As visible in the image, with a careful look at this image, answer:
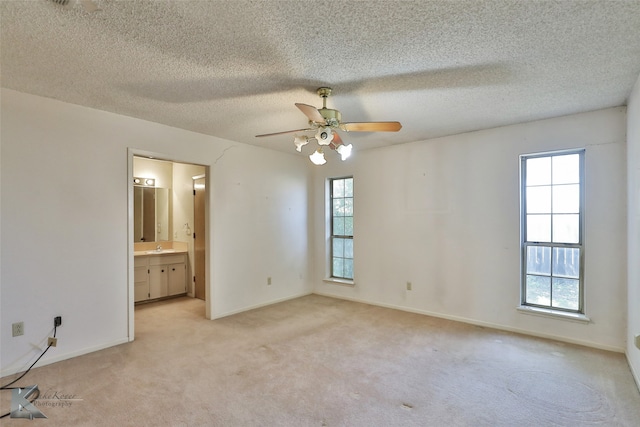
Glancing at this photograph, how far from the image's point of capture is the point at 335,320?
409 centimetres

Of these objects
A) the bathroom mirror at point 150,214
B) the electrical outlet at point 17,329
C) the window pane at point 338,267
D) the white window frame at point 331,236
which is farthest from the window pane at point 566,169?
the bathroom mirror at point 150,214

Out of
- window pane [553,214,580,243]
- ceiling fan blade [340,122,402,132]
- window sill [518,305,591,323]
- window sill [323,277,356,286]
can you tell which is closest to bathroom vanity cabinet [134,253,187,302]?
window sill [323,277,356,286]

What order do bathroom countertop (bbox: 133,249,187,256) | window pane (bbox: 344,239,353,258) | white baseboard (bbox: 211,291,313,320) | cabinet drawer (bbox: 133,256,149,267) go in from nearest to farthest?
white baseboard (bbox: 211,291,313,320)
cabinet drawer (bbox: 133,256,149,267)
bathroom countertop (bbox: 133,249,187,256)
window pane (bbox: 344,239,353,258)

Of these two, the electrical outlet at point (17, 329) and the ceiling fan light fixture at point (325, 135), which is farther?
the electrical outlet at point (17, 329)

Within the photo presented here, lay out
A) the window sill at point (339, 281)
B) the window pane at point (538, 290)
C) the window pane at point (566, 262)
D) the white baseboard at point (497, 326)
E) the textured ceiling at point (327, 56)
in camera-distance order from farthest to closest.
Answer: the window sill at point (339, 281) < the window pane at point (538, 290) < the window pane at point (566, 262) < the white baseboard at point (497, 326) < the textured ceiling at point (327, 56)

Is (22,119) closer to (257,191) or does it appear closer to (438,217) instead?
(257,191)

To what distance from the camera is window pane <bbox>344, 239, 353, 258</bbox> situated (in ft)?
17.4

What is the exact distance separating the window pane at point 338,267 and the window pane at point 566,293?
295 centimetres

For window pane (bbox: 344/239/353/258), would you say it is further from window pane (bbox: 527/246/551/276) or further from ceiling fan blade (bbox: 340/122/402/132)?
ceiling fan blade (bbox: 340/122/402/132)

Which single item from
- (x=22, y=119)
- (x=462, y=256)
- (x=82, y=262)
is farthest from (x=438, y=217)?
(x=22, y=119)

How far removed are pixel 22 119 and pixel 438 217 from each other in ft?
15.1

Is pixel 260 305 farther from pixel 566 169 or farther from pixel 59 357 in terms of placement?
pixel 566 169

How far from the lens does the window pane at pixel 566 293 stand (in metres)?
3.36

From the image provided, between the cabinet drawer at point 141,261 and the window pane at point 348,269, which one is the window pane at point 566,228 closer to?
the window pane at point 348,269
